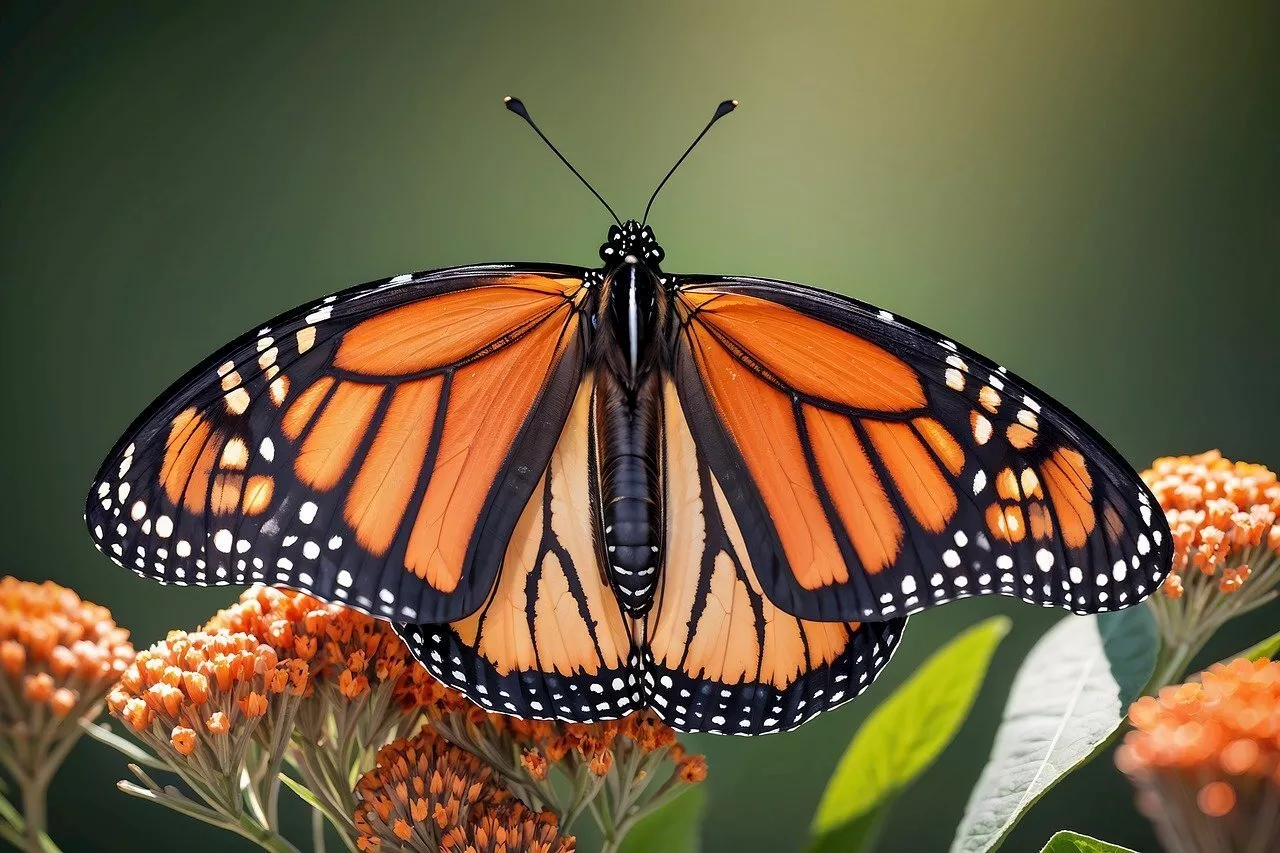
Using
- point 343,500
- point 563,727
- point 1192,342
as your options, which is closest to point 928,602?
point 563,727

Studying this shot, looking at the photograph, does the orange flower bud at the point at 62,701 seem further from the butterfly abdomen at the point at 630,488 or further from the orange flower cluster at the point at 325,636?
the butterfly abdomen at the point at 630,488

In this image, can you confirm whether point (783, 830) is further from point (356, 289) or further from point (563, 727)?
point (356, 289)

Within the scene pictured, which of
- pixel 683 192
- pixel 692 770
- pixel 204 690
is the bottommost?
pixel 692 770

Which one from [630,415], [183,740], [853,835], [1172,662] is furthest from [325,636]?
[1172,662]

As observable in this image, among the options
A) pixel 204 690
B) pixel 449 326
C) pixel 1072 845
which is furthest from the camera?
pixel 449 326

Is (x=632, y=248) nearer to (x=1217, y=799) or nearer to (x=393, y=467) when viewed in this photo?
(x=393, y=467)

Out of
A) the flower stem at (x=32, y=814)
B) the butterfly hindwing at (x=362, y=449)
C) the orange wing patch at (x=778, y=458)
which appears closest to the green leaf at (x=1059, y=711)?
the orange wing patch at (x=778, y=458)

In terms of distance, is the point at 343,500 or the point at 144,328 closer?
the point at 343,500
